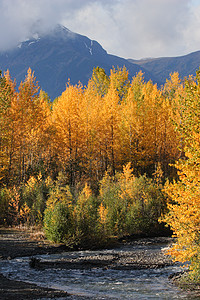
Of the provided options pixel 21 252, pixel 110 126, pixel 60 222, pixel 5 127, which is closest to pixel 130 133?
pixel 110 126

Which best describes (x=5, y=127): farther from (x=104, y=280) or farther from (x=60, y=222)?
(x=104, y=280)

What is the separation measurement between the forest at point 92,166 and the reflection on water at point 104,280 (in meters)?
1.64

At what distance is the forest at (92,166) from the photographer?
1034 cm

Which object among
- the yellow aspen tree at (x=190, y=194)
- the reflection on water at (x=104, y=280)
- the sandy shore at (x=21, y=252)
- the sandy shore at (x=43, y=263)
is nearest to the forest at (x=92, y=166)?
the yellow aspen tree at (x=190, y=194)

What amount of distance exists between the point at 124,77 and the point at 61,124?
2266 centimetres

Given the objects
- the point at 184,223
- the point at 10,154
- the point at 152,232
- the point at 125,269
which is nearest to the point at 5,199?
the point at 10,154

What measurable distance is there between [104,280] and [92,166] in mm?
22168

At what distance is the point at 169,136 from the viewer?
116 ft

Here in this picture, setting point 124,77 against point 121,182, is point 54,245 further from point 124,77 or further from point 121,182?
point 124,77

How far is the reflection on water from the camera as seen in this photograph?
10119 millimetres

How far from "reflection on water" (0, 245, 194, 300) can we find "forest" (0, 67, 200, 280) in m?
1.64

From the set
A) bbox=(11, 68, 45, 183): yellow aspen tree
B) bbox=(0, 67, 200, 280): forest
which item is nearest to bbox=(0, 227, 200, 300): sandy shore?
bbox=(0, 67, 200, 280): forest

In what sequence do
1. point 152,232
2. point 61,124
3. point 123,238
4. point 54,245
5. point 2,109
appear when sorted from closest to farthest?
point 54,245 → point 123,238 → point 152,232 → point 2,109 → point 61,124

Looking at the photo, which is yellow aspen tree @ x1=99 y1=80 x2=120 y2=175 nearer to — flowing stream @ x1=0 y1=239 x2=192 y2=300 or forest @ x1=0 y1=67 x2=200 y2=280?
forest @ x1=0 y1=67 x2=200 y2=280
